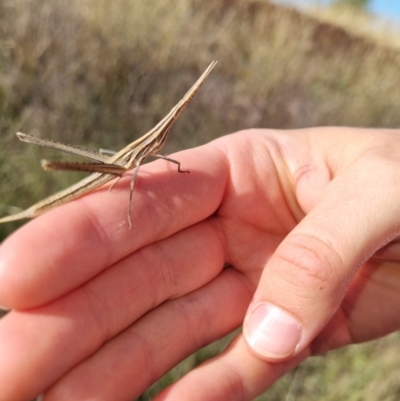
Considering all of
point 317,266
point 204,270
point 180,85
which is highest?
point 180,85

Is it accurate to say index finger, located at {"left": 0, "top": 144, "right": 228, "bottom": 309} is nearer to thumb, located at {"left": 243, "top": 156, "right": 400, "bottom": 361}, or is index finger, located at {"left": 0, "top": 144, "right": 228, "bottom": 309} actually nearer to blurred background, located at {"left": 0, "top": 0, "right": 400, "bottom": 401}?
thumb, located at {"left": 243, "top": 156, "right": 400, "bottom": 361}

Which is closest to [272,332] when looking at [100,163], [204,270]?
[204,270]

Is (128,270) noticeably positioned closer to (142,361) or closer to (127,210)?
(127,210)

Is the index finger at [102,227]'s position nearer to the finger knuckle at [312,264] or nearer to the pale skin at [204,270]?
the pale skin at [204,270]

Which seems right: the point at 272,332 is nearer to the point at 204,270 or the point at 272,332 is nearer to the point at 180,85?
the point at 204,270

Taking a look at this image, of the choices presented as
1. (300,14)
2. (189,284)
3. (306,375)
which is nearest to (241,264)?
(189,284)

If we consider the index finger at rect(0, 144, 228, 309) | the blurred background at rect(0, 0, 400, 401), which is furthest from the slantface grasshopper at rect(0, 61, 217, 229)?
the blurred background at rect(0, 0, 400, 401)
